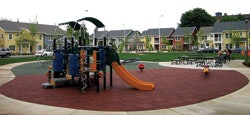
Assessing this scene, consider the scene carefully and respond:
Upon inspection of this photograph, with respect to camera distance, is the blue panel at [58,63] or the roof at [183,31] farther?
the roof at [183,31]

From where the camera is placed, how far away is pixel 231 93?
10.5 meters

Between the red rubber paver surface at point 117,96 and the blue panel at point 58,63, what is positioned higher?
the blue panel at point 58,63

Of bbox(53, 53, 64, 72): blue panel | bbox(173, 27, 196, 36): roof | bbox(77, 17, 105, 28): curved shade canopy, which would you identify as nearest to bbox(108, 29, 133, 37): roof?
bbox(173, 27, 196, 36): roof

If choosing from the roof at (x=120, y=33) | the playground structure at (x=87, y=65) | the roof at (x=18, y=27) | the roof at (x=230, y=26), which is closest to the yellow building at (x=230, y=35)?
the roof at (x=230, y=26)

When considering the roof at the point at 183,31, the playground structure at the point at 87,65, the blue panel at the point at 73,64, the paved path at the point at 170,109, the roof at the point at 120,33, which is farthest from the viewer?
the roof at the point at 120,33

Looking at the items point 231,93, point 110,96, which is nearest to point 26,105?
point 110,96

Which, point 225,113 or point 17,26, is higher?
point 17,26

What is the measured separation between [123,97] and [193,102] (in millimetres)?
2543

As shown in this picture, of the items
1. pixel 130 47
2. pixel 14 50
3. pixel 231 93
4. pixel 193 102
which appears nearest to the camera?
pixel 193 102

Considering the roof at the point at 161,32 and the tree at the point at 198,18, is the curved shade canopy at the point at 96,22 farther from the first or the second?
the tree at the point at 198,18

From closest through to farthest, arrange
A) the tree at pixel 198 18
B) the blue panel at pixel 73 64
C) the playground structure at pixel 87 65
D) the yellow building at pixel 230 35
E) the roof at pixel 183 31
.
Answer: the playground structure at pixel 87 65
the blue panel at pixel 73 64
the yellow building at pixel 230 35
the roof at pixel 183 31
the tree at pixel 198 18

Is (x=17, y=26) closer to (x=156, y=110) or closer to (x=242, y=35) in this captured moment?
(x=242, y=35)

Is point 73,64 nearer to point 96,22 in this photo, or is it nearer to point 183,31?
point 96,22

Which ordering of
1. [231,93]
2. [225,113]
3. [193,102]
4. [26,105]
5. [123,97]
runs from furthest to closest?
[231,93], [123,97], [193,102], [26,105], [225,113]
